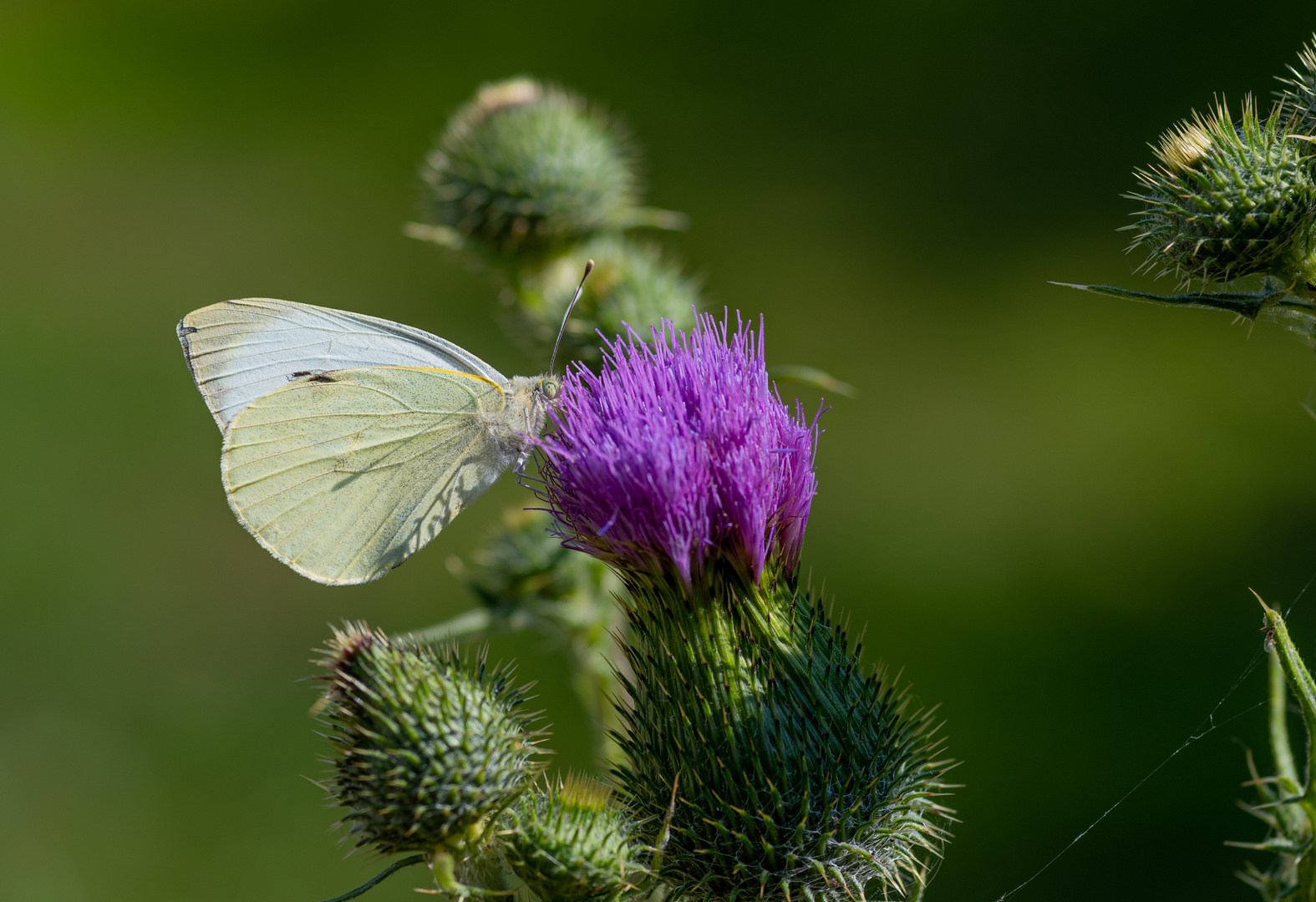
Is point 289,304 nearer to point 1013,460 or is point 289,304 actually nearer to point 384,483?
point 384,483

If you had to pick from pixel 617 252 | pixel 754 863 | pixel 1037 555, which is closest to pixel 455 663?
pixel 754 863

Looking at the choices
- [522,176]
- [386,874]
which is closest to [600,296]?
[522,176]

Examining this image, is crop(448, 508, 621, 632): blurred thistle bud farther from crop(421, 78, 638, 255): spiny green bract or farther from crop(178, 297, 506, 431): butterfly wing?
crop(421, 78, 638, 255): spiny green bract

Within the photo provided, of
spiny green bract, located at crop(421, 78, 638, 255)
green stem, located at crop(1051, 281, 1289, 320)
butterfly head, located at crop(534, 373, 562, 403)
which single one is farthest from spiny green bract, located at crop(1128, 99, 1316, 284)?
spiny green bract, located at crop(421, 78, 638, 255)

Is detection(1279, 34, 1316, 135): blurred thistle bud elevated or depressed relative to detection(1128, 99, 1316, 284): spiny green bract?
elevated

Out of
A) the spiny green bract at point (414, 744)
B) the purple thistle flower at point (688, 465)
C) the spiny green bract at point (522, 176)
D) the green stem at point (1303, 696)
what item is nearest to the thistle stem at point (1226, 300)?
the green stem at point (1303, 696)
